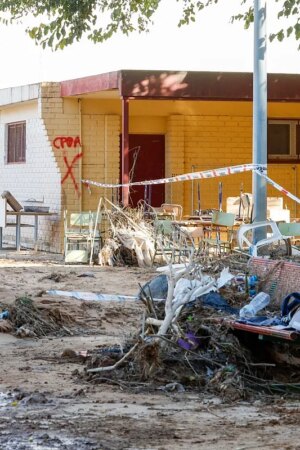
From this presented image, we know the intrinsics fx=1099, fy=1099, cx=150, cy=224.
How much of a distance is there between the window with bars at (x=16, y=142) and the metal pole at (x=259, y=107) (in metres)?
8.44

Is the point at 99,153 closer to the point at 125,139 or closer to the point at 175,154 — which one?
the point at 175,154

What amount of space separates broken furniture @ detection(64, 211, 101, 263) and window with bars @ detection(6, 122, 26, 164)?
4.17 metres

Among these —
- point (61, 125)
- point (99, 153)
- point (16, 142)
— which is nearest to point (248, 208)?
point (99, 153)

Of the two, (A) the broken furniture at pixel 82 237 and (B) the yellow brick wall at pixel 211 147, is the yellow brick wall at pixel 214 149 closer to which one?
(B) the yellow brick wall at pixel 211 147

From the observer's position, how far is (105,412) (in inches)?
304

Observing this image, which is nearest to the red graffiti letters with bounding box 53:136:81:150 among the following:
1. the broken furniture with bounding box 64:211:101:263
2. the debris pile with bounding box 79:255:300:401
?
the broken furniture with bounding box 64:211:101:263

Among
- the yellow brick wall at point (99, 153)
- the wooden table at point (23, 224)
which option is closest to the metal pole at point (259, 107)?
the yellow brick wall at point (99, 153)

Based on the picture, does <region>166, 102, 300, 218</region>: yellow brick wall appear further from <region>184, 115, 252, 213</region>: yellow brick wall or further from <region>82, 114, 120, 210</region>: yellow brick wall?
<region>82, 114, 120, 210</region>: yellow brick wall

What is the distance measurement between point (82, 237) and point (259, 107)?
490 centimetres

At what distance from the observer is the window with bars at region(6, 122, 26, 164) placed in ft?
78.5

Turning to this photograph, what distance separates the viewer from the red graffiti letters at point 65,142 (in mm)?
21438

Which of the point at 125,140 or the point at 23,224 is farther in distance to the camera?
the point at 23,224

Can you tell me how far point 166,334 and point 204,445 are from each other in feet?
7.60

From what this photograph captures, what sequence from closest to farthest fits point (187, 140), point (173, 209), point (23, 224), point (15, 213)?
point (173, 209) → point (15, 213) → point (23, 224) → point (187, 140)
